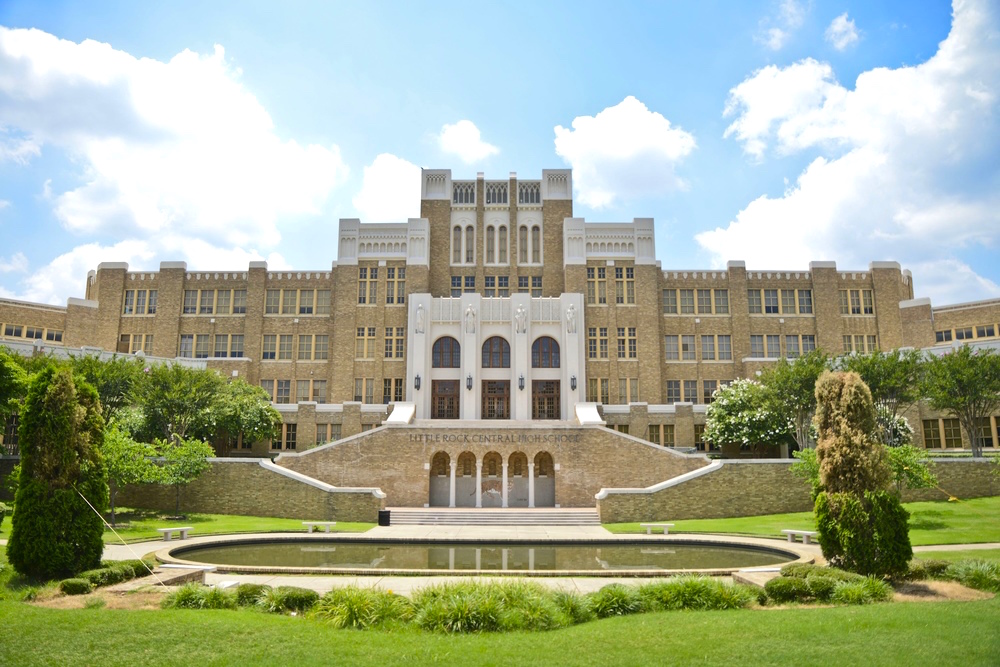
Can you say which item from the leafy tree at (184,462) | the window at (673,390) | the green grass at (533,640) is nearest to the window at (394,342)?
the window at (673,390)

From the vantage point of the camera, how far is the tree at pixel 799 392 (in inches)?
1471

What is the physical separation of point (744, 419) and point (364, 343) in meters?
26.0

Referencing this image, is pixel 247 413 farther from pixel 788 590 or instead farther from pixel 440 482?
pixel 788 590

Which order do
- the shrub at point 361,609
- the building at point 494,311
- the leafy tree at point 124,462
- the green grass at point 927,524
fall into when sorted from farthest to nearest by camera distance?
the building at point 494,311 < the leafy tree at point 124,462 < the green grass at point 927,524 < the shrub at point 361,609

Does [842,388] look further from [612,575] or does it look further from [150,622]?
[150,622]

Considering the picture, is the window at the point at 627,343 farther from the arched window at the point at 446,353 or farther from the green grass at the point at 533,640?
the green grass at the point at 533,640

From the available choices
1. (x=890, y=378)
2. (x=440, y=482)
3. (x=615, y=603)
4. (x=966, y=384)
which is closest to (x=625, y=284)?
(x=890, y=378)

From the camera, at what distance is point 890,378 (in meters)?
36.7

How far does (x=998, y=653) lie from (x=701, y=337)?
43.7m

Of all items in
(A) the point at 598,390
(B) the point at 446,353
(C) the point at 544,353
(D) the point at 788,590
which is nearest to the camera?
(D) the point at 788,590

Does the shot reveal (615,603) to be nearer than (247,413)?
Yes

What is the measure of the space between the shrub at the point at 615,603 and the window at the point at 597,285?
128 ft

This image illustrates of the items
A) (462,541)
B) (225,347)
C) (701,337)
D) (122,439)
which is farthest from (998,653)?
(225,347)

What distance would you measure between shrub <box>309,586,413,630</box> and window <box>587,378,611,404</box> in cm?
3823
